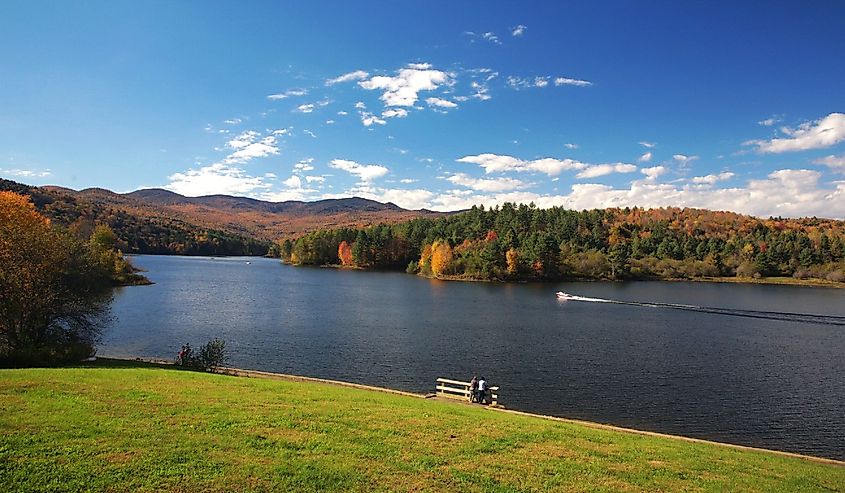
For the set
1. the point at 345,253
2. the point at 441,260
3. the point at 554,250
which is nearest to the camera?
the point at 554,250

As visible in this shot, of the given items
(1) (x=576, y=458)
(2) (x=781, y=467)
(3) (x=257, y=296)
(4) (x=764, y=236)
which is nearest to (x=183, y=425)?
(1) (x=576, y=458)

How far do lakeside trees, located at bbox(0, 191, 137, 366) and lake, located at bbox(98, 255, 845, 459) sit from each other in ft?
31.3

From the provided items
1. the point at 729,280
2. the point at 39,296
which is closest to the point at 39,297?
the point at 39,296

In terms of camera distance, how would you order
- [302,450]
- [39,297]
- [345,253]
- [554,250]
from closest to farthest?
[302,450], [39,297], [554,250], [345,253]

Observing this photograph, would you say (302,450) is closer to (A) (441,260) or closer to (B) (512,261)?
(B) (512,261)

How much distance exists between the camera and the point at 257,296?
89875mm

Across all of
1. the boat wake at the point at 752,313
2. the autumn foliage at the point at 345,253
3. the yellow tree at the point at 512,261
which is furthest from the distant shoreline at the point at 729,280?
the boat wake at the point at 752,313

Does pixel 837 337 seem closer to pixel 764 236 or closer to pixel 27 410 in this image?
pixel 27 410

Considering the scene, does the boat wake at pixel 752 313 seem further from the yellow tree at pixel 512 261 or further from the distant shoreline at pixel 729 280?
the distant shoreline at pixel 729 280

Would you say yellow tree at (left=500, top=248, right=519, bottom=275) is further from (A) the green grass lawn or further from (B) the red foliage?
(A) the green grass lawn

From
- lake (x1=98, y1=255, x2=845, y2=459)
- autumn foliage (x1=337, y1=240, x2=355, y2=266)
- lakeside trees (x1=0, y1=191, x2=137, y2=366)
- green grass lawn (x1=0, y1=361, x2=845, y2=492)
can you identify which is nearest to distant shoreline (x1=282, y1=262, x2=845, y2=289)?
autumn foliage (x1=337, y1=240, x2=355, y2=266)

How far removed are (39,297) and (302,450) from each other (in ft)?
85.1

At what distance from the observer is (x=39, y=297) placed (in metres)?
31.2

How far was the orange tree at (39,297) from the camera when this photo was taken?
29.9 m
